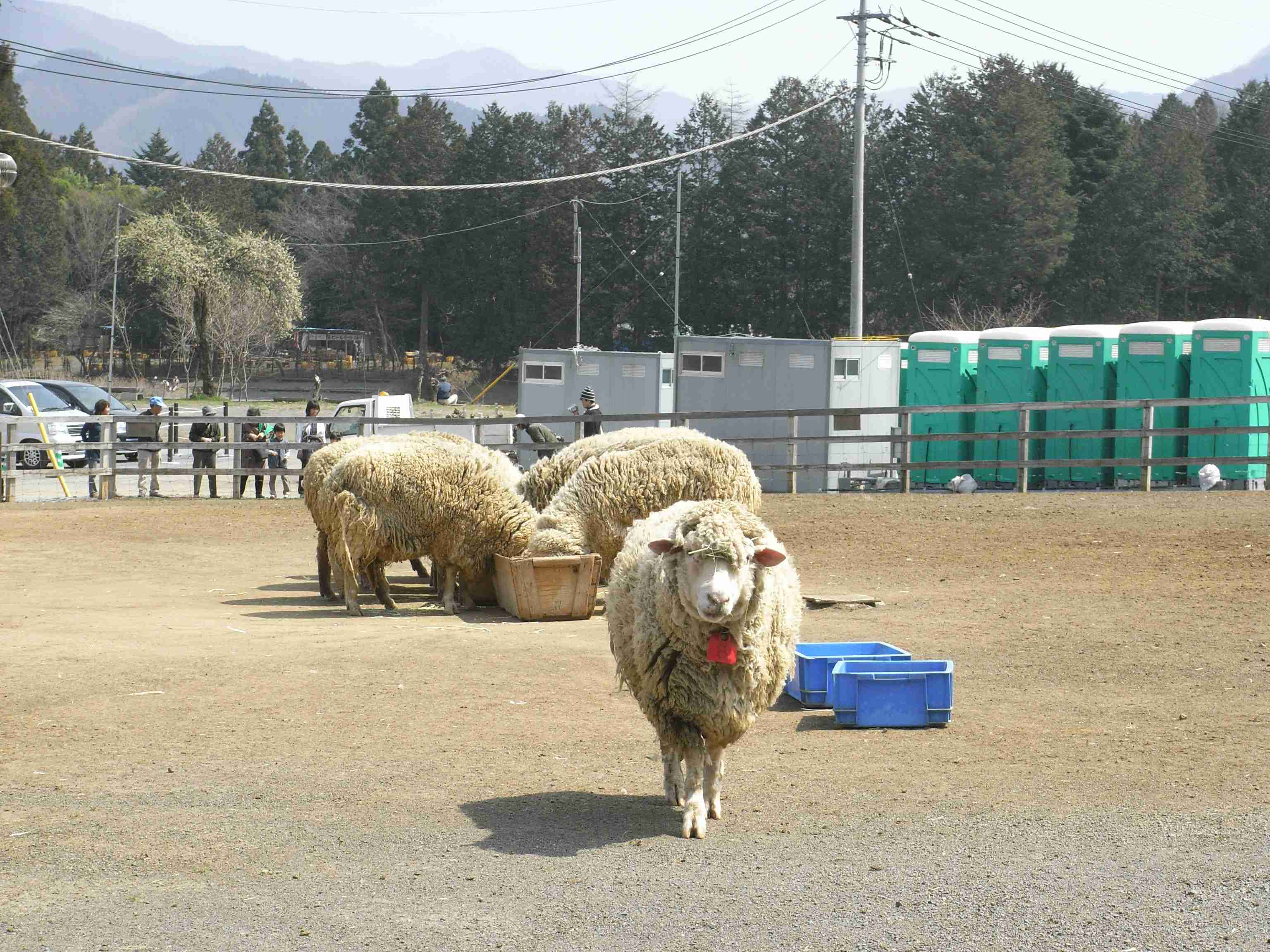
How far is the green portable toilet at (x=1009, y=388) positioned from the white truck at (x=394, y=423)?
8.40m

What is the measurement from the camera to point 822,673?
8.05 metres

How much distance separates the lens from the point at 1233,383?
836 inches

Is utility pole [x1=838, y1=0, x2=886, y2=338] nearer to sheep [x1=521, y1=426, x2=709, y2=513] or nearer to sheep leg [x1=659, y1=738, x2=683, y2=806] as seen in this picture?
sheep [x1=521, y1=426, x2=709, y2=513]

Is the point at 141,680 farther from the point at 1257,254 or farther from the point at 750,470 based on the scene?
the point at 1257,254

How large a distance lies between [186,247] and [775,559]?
64184 millimetres

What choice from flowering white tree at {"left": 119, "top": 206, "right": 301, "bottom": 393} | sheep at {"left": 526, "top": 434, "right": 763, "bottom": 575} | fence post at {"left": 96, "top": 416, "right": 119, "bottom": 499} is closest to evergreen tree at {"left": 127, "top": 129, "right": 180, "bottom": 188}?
flowering white tree at {"left": 119, "top": 206, "right": 301, "bottom": 393}

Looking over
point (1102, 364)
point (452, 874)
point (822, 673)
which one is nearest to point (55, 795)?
point (452, 874)

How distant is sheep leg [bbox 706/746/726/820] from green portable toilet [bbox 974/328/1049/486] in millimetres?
18564

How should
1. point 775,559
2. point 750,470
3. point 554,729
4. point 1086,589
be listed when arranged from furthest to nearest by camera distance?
point 750,470, point 1086,589, point 554,729, point 775,559

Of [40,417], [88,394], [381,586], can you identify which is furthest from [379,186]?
[381,586]

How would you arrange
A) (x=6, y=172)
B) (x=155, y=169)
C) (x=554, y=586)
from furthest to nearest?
(x=155, y=169), (x=6, y=172), (x=554, y=586)

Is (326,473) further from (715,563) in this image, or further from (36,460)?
(36,460)

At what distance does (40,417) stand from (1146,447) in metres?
20.0

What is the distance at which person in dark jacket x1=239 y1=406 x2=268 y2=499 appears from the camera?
72.4 feet
